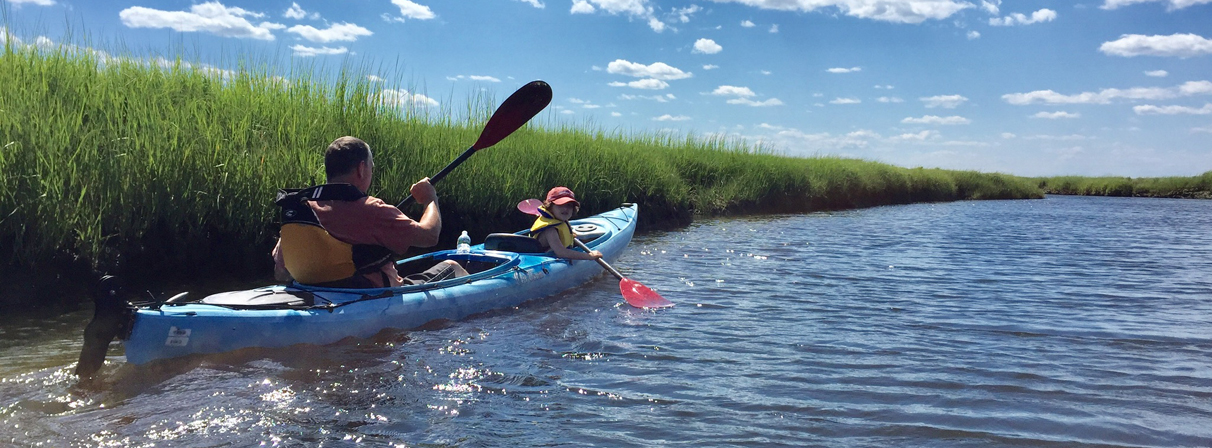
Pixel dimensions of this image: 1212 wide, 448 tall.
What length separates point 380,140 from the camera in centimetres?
683

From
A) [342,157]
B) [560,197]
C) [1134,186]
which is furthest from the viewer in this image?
[1134,186]

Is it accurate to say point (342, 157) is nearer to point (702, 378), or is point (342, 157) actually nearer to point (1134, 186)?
point (702, 378)

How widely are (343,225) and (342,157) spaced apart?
32 cm

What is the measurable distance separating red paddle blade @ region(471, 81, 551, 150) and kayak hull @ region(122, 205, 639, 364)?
2.80 ft

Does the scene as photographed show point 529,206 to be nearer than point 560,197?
No

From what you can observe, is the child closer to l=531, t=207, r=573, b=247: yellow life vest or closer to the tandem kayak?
l=531, t=207, r=573, b=247: yellow life vest

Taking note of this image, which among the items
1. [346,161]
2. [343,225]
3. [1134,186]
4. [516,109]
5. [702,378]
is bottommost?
[702,378]

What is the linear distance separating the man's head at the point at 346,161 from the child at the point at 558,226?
2233 mm

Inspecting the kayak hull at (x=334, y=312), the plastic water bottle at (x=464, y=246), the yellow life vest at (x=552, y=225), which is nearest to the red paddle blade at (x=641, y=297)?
the kayak hull at (x=334, y=312)

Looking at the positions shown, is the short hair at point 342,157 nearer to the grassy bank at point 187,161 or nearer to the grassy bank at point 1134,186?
the grassy bank at point 187,161

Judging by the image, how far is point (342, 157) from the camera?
3.57 meters

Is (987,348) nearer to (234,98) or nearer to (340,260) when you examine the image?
(340,260)

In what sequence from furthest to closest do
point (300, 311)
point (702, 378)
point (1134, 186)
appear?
point (1134, 186)
point (300, 311)
point (702, 378)

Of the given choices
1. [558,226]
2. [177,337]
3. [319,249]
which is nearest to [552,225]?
[558,226]
